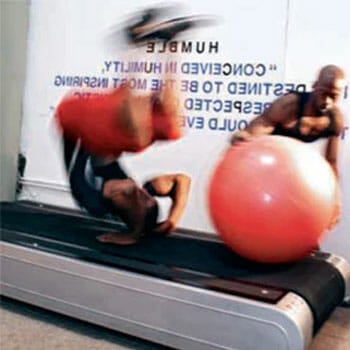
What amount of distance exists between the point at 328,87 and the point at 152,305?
52.4 inches

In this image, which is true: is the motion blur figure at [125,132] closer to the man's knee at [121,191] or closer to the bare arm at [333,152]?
the man's knee at [121,191]

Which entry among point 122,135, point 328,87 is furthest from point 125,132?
point 328,87

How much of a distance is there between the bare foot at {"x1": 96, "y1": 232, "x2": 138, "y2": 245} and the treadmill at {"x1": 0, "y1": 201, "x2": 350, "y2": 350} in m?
0.05

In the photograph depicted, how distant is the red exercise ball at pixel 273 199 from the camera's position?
2016 mm

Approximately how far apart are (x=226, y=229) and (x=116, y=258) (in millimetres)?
A: 473

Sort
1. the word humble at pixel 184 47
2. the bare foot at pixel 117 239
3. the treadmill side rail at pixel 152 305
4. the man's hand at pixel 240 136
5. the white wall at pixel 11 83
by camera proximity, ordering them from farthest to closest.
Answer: the white wall at pixel 11 83
the word humble at pixel 184 47
the man's hand at pixel 240 136
the bare foot at pixel 117 239
the treadmill side rail at pixel 152 305

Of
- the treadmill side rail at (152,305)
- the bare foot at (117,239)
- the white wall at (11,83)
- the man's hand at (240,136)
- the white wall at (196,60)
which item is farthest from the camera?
the white wall at (11,83)

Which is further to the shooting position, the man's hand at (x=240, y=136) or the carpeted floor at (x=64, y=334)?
the man's hand at (x=240, y=136)

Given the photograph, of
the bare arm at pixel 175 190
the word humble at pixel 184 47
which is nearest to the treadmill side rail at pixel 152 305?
the bare arm at pixel 175 190

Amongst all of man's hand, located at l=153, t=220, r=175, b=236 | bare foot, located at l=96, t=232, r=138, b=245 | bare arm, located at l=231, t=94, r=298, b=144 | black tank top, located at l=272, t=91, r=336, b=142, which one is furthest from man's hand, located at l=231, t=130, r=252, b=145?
bare foot, located at l=96, t=232, r=138, b=245

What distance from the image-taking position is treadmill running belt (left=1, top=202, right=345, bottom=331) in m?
2.05

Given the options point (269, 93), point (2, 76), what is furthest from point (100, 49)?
point (269, 93)

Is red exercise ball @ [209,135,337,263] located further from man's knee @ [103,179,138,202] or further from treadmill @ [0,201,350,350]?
man's knee @ [103,179,138,202]

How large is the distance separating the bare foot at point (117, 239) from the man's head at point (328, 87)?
108 cm
